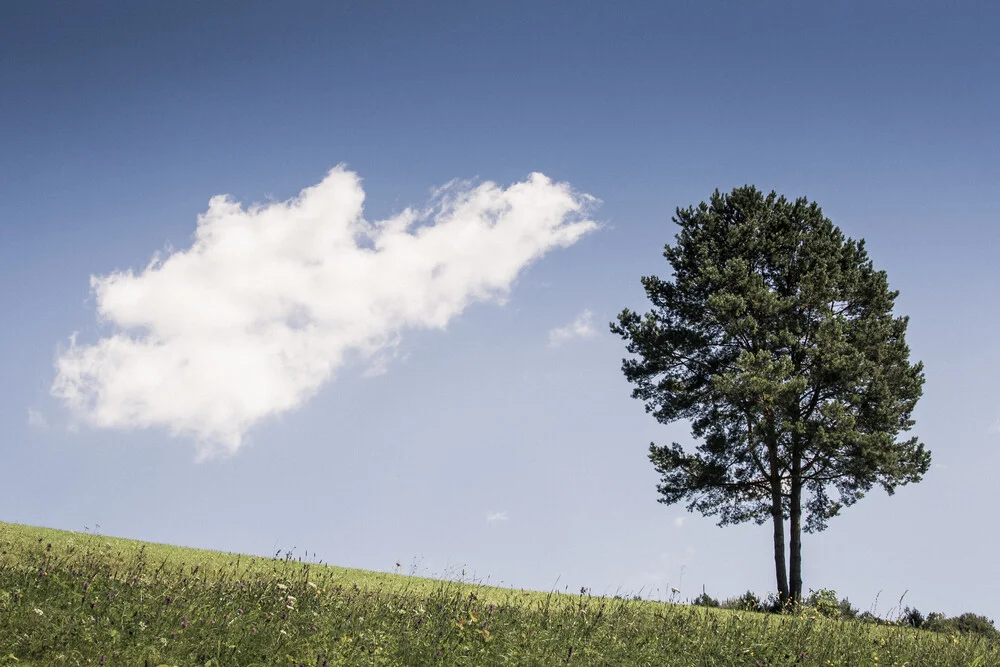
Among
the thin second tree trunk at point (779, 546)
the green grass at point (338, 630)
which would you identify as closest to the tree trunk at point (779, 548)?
the thin second tree trunk at point (779, 546)

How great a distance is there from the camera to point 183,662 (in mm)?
7762

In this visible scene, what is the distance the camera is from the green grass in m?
8.16

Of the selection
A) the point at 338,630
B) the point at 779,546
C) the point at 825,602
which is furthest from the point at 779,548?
the point at 338,630

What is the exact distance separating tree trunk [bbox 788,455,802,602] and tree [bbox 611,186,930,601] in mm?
37

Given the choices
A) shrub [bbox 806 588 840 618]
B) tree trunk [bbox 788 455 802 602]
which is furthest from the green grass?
tree trunk [bbox 788 455 802 602]

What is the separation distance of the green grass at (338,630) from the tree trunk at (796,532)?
8.69 meters

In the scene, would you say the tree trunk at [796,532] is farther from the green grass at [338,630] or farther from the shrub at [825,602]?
the green grass at [338,630]

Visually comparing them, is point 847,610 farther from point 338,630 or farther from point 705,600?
point 338,630

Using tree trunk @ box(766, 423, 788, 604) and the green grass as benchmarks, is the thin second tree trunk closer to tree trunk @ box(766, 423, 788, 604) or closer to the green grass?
tree trunk @ box(766, 423, 788, 604)

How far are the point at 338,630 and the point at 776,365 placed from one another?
1616 centimetres

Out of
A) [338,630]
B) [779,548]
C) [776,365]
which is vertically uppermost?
[776,365]

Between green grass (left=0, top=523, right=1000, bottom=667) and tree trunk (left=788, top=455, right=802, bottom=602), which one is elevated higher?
tree trunk (left=788, top=455, right=802, bottom=602)

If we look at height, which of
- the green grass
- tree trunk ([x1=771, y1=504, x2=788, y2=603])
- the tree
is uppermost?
the tree

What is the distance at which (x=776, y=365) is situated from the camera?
71.5 feet
